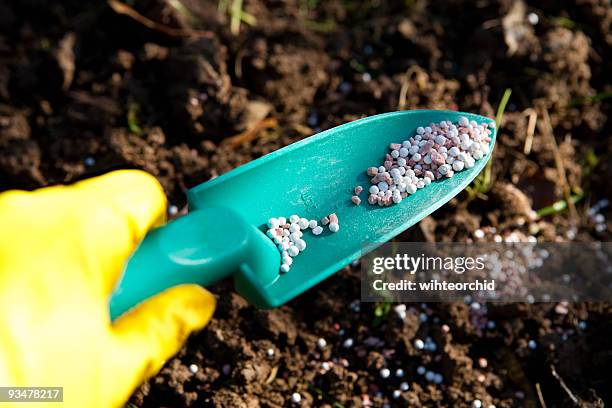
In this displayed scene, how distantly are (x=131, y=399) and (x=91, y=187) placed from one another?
426mm

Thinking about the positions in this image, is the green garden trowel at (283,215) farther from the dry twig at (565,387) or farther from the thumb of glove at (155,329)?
the dry twig at (565,387)

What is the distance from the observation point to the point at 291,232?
1310 mm

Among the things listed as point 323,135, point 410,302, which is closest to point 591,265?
point 410,302

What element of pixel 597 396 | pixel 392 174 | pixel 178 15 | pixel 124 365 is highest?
pixel 178 15

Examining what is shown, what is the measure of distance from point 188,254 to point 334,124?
620mm

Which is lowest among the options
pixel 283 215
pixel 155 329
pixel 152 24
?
pixel 155 329

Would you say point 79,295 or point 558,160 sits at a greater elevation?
point 79,295

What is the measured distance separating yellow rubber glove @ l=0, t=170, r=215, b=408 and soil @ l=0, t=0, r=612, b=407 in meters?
0.20

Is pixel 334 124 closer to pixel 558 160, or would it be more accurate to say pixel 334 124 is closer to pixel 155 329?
pixel 558 160

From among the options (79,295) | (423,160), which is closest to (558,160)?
(423,160)

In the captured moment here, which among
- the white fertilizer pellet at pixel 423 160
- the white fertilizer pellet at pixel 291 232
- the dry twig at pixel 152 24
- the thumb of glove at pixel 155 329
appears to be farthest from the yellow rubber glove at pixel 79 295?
the dry twig at pixel 152 24

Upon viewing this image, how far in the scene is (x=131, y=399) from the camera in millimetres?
1307

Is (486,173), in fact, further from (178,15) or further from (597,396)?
(178,15)

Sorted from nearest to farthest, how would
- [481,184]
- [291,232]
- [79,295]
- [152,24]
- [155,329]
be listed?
[79,295] → [155,329] → [291,232] → [481,184] → [152,24]
